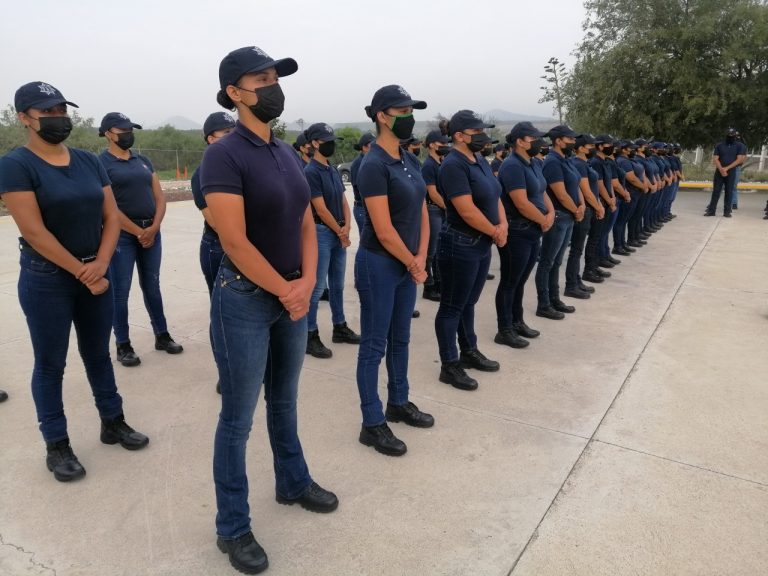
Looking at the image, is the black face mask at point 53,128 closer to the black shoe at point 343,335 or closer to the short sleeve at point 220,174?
the short sleeve at point 220,174

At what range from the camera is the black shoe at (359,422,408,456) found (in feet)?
10.5

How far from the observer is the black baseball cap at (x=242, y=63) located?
2.13 meters

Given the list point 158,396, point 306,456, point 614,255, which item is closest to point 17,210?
point 158,396

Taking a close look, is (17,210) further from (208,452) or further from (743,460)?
(743,460)

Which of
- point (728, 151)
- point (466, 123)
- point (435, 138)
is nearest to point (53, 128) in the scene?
point (466, 123)

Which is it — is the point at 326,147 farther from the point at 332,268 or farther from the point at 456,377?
the point at 456,377

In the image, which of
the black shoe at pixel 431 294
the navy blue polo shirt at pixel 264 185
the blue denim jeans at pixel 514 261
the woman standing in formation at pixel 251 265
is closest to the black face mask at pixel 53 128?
the woman standing in formation at pixel 251 265

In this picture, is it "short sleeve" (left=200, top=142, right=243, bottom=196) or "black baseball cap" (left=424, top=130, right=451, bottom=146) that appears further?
"black baseball cap" (left=424, top=130, right=451, bottom=146)

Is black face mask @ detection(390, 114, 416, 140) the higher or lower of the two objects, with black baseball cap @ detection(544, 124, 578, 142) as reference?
lower

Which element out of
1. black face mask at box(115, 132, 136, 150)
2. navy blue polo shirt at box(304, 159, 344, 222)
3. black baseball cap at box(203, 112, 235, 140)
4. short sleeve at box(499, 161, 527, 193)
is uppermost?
black baseball cap at box(203, 112, 235, 140)

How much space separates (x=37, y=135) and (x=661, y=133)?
681 inches

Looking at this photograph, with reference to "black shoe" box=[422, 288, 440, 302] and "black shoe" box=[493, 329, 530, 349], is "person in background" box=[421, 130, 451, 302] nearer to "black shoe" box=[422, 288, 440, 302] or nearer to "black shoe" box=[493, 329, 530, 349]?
"black shoe" box=[422, 288, 440, 302]

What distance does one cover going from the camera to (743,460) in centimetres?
315

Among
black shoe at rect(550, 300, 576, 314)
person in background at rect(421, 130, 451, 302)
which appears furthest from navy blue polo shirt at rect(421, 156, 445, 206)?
black shoe at rect(550, 300, 576, 314)
